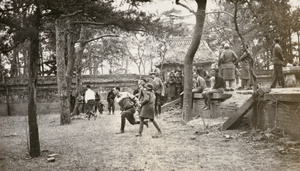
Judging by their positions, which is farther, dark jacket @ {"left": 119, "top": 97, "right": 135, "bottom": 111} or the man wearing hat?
dark jacket @ {"left": 119, "top": 97, "right": 135, "bottom": 111}

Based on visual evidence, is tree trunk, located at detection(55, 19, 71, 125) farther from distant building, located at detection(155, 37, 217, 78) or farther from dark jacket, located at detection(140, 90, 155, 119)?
distant building, located at detection(155, 37, 217, 78)

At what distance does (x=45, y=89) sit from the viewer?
25.5 metres

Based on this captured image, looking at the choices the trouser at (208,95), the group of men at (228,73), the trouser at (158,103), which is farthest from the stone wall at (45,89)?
the trouser at (208,95)

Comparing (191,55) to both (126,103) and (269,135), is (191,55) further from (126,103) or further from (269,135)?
(269,135)

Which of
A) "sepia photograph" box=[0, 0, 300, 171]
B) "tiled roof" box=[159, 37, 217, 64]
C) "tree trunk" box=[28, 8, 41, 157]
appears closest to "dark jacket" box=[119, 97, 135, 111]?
"sepia photograph" box=[0, 0, 300, 171]

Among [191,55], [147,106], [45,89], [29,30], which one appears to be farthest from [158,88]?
[45,89]

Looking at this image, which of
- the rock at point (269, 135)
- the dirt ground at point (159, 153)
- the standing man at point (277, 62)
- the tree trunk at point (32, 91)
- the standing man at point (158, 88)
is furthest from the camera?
the standing man at point (158, 88)

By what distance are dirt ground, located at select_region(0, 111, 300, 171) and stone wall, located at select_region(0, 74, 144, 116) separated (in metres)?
14.8

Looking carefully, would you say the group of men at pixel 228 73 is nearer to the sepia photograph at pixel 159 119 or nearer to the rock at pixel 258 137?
the sepia photograph at pixel 159 119

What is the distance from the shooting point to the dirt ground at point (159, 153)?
19.7ft

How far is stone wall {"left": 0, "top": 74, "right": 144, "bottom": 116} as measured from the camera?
2408cm

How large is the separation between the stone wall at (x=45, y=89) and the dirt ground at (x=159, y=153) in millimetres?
14785

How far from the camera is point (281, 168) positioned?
5441mm

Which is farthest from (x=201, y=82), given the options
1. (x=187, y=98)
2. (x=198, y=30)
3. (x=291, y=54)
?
(x=291, y=54)
